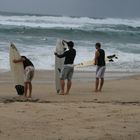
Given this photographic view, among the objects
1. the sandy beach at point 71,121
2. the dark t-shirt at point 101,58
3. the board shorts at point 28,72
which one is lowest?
the sandy beach at point 71,121

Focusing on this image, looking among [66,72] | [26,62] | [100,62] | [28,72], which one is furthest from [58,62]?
[28,72]

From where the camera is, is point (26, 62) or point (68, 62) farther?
point (68, 62)

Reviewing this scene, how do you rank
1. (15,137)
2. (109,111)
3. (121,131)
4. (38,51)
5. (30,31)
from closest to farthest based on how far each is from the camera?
(15,137), (121,131), (109,111), (38,51), (30,31)

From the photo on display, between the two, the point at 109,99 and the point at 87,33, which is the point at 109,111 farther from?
the point at 87,33

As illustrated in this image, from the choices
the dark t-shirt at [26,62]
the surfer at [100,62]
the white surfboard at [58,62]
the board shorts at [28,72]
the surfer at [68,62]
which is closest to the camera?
the board shorts at [28,72]

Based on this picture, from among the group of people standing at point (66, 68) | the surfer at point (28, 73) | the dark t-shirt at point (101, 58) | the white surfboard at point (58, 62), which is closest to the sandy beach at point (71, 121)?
the surfer at point (28, 73)

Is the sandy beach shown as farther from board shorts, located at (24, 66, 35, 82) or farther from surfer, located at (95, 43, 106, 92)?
surfer, located at (95, 43, 106, 92)

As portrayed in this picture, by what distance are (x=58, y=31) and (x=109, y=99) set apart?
3274 cm

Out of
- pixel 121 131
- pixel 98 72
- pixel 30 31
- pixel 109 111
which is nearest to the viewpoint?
pixel 121 131

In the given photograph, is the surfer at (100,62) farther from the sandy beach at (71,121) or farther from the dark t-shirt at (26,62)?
the dark t-shirt at (26,62)

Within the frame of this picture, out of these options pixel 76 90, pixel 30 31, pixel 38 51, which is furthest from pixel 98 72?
pixel 30 31

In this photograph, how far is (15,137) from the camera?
6.16 m

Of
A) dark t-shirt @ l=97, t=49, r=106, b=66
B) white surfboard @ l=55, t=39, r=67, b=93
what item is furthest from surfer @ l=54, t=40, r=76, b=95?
dark t-shirt @ l=97, t=49, r=106, b=66

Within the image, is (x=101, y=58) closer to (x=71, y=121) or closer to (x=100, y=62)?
(x=100, y=62)
